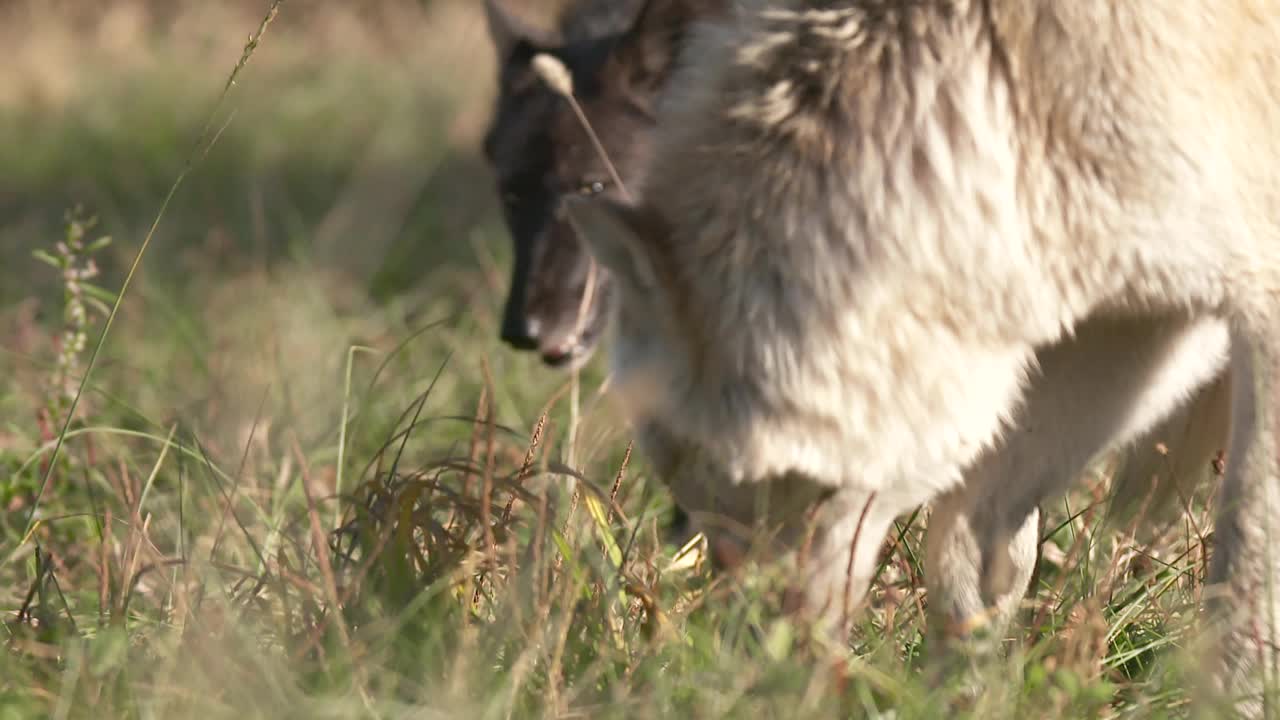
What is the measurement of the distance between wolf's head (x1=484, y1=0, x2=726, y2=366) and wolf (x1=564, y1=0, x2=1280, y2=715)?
2.13 metres

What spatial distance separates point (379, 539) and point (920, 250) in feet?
3.48

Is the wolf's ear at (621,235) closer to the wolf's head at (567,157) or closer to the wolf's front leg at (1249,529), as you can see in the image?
the wolf's front leg at (1249,529)

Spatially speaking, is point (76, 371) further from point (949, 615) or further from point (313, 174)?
point (313, 174)

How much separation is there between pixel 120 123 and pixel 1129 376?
29.4ft

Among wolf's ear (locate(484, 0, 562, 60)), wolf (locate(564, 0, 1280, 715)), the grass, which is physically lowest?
the grass

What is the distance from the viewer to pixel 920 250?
2.74 meters

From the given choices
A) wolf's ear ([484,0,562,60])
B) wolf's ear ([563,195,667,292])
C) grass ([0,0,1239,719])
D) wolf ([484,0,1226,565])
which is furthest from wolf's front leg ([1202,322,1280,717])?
wolf's ear ([484,0,562,60])

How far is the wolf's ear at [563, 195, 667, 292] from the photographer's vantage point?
257 cm

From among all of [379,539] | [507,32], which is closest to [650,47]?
[507,32]

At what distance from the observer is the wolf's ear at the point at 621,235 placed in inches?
101

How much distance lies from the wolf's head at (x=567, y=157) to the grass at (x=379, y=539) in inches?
10.7

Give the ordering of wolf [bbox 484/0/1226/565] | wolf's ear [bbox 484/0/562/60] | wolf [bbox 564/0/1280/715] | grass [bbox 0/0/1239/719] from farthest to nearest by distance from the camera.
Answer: wolf's ear [bbox 484/0/562/60] → wolf [bbox 484/0/1226/565] → wolf [bbox 564/0/1280/715] → grass [bbox 0/0/1239/719]

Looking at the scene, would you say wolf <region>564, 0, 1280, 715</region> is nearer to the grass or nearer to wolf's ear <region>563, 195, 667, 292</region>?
wolf's ear <region>563, 195, 667, 292</region>

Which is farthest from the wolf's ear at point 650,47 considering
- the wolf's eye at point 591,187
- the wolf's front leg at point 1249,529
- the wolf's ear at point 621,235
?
the wolf's front leg at point 1249,529
